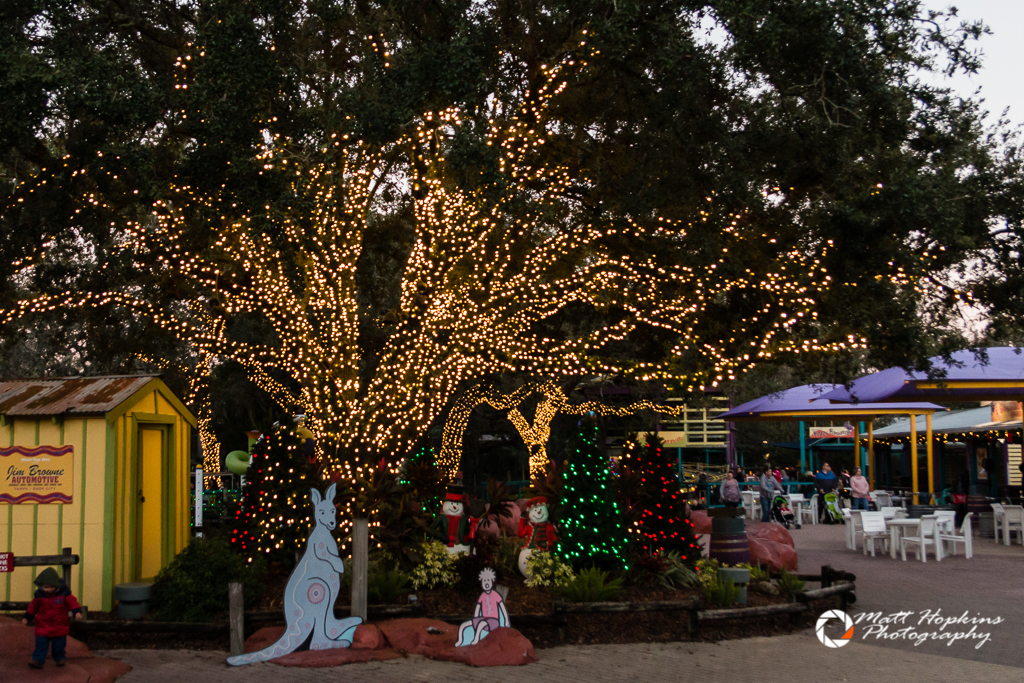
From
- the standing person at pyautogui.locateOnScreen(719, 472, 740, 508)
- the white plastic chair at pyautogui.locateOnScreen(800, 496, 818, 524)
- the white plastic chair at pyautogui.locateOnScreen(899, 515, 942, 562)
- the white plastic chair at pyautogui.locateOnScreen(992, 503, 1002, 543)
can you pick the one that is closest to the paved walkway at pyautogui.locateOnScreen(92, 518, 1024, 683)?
the white plastic chair at pyautogui.locateOnScreen(899, 515, 942, 562)

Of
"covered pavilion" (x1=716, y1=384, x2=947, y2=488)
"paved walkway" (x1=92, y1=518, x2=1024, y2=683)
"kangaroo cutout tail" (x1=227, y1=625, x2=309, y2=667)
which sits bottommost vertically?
"paved walkway" (x1=92, y1=518, x2=1024, y2=683)

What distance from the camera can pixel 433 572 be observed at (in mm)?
9492

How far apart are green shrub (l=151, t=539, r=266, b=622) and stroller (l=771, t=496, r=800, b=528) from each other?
13.4 m

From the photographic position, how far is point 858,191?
10.6 metres

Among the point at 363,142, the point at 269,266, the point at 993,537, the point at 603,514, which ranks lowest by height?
the point at 993,537

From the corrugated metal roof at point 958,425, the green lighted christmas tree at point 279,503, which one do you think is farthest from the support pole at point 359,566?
the corrugated metal roof at point 958,425

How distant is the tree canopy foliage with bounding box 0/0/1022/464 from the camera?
10328 millimetres

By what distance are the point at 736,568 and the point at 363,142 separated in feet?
21.9

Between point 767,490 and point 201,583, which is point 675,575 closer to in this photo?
point 201,583

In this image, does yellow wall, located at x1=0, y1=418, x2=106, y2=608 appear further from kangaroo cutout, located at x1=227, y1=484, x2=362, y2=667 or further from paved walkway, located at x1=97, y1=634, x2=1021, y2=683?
kangaroo cutout, located at x1=227, y1=484, x2=362, y2=667

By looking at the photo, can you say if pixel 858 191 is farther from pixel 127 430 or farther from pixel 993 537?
pixel 993 537

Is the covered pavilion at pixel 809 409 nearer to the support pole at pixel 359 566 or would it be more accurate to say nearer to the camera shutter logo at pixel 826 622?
the camera shutter logo at pixel 826 622

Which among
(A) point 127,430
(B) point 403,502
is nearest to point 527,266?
(B) point 403,502

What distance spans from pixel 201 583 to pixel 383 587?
1730 mm
